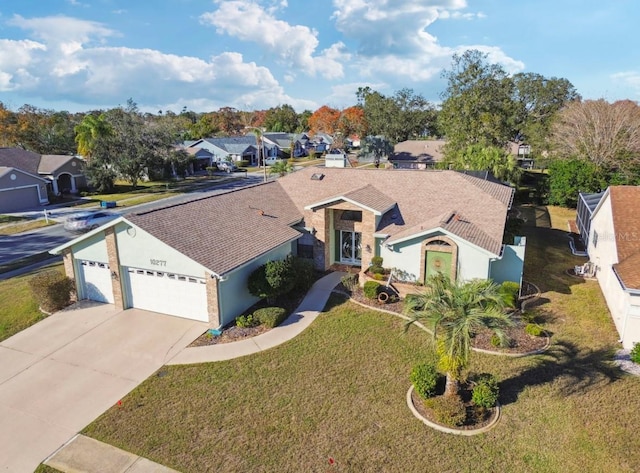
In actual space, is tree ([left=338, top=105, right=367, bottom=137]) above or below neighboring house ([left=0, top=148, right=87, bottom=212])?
above

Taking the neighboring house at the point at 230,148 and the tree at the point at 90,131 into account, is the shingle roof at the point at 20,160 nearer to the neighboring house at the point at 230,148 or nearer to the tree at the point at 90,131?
the tree at the point at 90,131

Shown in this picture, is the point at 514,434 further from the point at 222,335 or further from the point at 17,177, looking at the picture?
the point at 17,177

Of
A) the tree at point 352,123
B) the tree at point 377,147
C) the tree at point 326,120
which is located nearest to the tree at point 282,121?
the tree at point 326,120

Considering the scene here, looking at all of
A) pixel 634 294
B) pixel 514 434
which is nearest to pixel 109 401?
pixel 514 434

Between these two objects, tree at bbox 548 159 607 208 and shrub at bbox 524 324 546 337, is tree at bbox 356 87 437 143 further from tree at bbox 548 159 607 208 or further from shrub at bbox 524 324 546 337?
shrub at bbox 524 324 546 337

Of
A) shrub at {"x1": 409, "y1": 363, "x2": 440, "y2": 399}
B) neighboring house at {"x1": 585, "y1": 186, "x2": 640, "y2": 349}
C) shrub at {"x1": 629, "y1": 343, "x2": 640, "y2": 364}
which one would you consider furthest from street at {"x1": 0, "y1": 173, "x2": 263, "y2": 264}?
shrub at {"x1": 629, "y1": 343, "x2": 640, "y2": 364}

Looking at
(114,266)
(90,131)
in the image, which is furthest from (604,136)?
(90,131)
